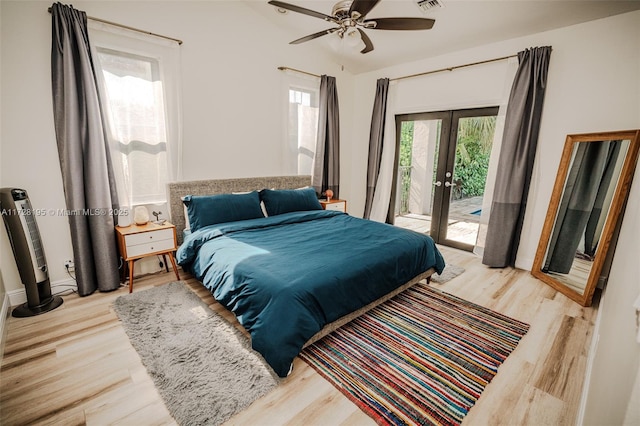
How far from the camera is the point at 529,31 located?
3.03 m

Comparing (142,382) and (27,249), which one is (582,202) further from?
(27,249)

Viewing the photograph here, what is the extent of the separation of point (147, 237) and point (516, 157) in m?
4.04

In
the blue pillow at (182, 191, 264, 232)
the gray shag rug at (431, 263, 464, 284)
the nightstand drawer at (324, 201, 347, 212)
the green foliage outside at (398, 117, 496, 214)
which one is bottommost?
the gray shag rug at (431, 263, 464, 284)

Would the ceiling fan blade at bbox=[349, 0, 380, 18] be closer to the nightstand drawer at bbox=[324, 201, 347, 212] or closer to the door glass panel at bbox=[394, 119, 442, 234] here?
the door glass panel at bbox=[394, 119, 442, 234]

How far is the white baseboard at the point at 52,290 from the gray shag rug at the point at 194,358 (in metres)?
0.55

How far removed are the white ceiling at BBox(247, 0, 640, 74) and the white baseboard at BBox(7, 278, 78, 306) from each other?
3234mm

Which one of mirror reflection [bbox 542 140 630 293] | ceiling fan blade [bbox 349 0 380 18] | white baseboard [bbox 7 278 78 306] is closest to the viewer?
ceiling fan blade [bbox 349 0 380 18]

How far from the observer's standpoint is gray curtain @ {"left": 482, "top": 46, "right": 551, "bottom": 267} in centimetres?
302

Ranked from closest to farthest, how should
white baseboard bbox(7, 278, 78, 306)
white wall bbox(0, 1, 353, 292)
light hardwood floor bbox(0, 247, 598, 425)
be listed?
1. light hardwood floor bbox(0, 247, 598, 425)
2. white wall bbox(0, 1, 353, 292)
3. white baseboard bbox(7, 278, 78, 306)

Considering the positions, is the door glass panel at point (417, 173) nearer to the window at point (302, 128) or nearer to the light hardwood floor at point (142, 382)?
the window at point (302, 128)

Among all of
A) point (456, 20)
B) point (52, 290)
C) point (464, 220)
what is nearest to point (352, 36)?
point (456, 20)

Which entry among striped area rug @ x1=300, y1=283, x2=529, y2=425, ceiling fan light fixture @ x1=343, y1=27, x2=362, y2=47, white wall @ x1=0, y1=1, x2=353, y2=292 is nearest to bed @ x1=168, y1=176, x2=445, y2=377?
striped area rug @ x1=300, y1=283, x2=529, y2=425

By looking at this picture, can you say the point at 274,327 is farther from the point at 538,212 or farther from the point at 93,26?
the point at 538,212

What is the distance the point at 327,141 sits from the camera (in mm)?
4355
